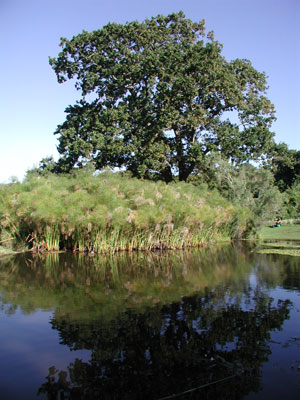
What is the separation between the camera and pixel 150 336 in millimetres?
6414

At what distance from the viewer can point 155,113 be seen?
89.4 feet

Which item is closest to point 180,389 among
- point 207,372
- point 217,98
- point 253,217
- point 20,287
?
point 207,372

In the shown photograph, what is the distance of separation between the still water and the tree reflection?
0.01m

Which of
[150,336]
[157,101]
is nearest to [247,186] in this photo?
[157,101]

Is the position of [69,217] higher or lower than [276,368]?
higher

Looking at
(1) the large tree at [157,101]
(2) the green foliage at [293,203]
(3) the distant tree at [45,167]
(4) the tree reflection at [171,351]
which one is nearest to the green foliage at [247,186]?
(1) the large tree at [157,101]

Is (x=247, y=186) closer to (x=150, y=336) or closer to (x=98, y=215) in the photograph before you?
(x=98, y=215)

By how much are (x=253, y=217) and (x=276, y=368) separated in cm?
2171

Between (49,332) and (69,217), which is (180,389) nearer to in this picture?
(49,332)

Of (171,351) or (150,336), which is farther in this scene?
(150,336)

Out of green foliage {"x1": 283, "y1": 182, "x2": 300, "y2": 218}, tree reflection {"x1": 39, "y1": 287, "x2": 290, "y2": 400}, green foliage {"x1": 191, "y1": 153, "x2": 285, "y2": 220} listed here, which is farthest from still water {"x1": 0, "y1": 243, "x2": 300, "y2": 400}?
green foliage {"x1": 283, "y1": 182, "x2": 300, "y2": 218}

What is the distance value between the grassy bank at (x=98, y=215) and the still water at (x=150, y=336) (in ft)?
15.1

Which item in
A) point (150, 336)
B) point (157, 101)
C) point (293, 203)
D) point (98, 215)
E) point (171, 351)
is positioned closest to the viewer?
point (171, 351)

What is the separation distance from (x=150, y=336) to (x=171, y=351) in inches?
26.9
